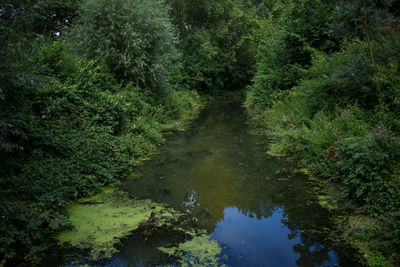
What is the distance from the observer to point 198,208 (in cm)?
568

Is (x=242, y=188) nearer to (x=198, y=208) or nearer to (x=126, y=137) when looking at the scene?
(x=198, y=208)

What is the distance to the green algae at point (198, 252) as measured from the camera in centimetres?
403

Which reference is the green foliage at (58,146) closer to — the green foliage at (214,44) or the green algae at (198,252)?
the green algae at (198,252)

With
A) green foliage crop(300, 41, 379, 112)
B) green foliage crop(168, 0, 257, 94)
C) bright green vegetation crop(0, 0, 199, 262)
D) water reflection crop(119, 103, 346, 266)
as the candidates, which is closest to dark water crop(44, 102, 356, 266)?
water reflection crop(119, 103, 346, 266)

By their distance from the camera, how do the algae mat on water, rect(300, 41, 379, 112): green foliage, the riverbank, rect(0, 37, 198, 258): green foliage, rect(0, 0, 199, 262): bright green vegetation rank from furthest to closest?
rect(300, 41, 379, 112): green foliage, the algae mat on water, rect(0, 37, 198, 258): green foliage, rect(0, 0, 199, 262): bright green vegetation, the riverbank

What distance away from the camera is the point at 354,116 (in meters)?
7.29

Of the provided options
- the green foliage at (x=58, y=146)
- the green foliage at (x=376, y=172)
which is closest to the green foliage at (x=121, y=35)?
the green foliage at (x=58, y=146)

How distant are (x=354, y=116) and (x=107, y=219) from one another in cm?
631

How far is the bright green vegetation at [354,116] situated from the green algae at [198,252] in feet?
6.36

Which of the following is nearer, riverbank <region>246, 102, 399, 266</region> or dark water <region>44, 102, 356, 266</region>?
riverbank <region>246, 102, 399, 266</region>

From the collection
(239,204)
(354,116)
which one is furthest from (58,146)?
(354,116)

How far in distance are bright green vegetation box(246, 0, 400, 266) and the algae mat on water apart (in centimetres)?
326

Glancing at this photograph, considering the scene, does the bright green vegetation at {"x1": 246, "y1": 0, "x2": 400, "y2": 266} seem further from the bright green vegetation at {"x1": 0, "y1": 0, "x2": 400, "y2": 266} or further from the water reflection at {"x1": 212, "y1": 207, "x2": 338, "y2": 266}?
the water reflection at {"x1": 212, "y1": 207, "x2": 338, "y2": 266}

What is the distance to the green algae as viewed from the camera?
13.2ft
